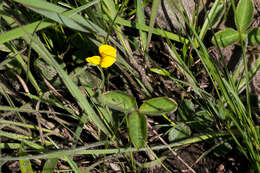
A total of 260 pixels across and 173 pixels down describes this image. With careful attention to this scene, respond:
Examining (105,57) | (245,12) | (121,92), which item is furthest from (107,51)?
(245,12)

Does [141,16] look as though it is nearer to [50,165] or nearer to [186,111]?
[186,111]

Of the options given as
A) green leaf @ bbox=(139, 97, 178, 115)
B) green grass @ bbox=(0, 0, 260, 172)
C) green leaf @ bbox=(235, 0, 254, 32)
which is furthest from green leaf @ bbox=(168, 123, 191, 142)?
green leaf @ bbox=(235, 0, 254, 32)

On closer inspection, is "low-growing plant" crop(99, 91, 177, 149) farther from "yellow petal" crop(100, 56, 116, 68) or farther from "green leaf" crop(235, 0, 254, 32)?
"green leaf" crop(235, 0, 254, 32)

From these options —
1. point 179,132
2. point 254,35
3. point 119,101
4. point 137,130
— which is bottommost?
point 179,132

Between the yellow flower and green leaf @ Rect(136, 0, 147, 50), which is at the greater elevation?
green leaf @ Rect(136, 0, 147, 50)

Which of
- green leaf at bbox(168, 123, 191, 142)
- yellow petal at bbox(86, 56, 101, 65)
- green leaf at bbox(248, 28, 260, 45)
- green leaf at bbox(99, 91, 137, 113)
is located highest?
yellow petal at bbox(86, 56, 101, 65)

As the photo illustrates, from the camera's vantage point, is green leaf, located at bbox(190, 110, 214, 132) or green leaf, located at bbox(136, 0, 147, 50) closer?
green leaf, located at bbox(136, 0, 147, 50)

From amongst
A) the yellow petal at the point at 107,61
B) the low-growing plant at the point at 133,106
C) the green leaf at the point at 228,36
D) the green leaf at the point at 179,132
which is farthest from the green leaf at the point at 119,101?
the green leaf at the point at 228,36
